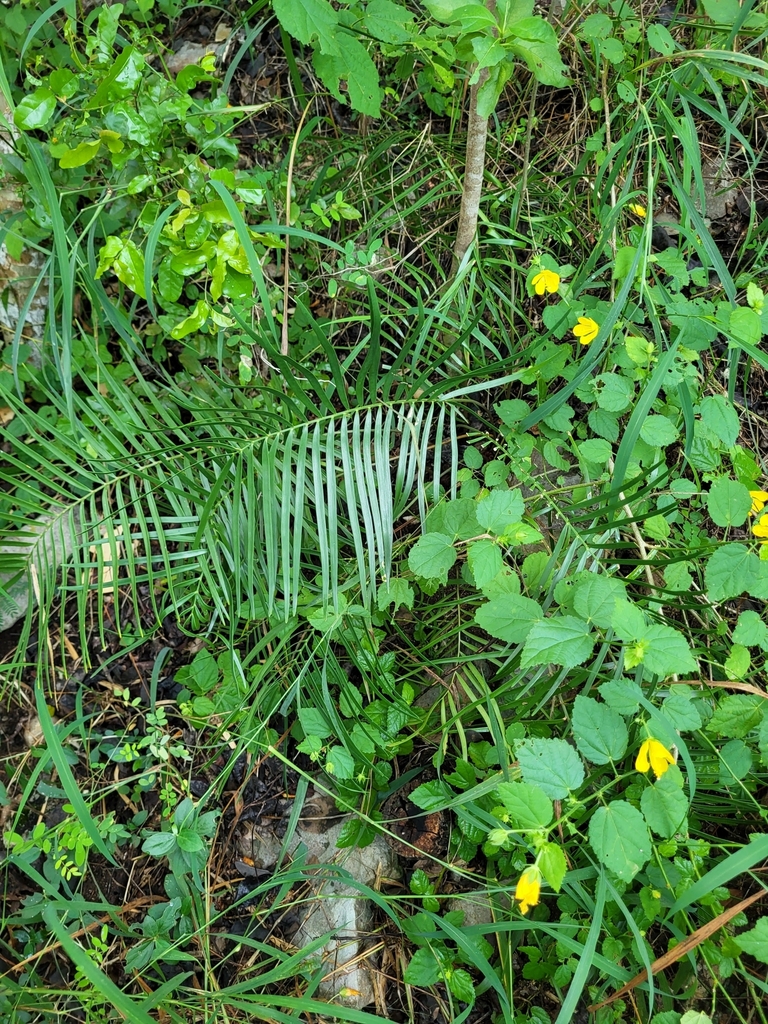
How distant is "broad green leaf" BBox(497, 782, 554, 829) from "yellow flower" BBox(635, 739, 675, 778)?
170mm

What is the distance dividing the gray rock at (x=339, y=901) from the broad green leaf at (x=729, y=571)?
37.9 inches

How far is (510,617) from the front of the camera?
49.8 inches

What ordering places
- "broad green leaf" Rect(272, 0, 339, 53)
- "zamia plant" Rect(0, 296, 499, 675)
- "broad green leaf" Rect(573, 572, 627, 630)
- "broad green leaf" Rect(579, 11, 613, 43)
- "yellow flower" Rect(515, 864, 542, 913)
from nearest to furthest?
"yellow flower" Rect(515, 864, 542, 913), "broad green leaf" Rect(573, 572, 627, 630), "broad green leaf" Rect(272, 0, 339, 53), "zamia plant" Rect(0, 296, 499, 675), "broad green leaf" Rect(579, 11, 613, 43)

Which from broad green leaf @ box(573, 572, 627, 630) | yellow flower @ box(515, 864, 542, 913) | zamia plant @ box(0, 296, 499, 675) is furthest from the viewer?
zamia plant @ box(0, 296, 499, 675)

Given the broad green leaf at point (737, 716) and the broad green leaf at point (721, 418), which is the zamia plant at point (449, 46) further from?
the broad green leaf at point (737, 716)

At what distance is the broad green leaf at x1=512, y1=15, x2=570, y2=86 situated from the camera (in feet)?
3.90

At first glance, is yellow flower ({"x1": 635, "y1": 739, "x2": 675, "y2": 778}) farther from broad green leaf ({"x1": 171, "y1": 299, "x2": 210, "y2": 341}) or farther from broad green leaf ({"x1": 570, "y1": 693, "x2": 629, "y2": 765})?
broad green leaf ({"x1": 171, "y1": 299, "x2": 210, "y2": 341})

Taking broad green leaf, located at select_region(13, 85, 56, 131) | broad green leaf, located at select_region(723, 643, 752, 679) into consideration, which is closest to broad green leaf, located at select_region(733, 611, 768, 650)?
broad green leaf, located at select_region(723, 643, 752, 679)

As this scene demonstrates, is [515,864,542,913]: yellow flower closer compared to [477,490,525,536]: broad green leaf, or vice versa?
[515,864,542,913]: yellow flower

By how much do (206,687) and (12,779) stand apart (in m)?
0.62

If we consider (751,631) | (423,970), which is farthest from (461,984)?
(751,631)

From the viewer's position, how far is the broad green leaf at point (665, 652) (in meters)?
1.13

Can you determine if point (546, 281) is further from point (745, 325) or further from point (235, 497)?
point (235, 497)

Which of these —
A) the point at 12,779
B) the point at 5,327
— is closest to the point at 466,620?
the point at 12,779
